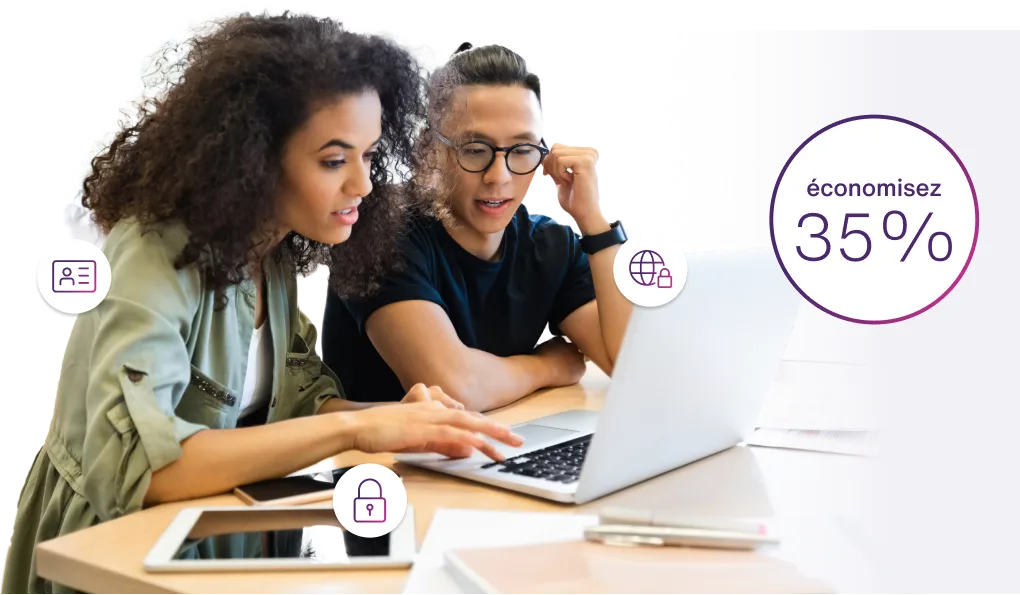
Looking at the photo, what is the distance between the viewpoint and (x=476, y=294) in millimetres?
1098

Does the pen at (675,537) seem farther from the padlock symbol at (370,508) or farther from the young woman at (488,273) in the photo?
the young woman at (488,273)

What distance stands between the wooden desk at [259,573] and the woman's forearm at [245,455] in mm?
14

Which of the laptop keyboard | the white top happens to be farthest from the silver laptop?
the white top

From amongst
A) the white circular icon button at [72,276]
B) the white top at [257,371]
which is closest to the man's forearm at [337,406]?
the white top at [257,371]

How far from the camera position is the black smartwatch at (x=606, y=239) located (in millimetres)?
900

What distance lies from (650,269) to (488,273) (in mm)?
410

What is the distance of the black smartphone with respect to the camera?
2.17 ft

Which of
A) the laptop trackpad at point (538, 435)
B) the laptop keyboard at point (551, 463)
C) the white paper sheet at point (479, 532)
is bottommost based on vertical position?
the white paper sheet at point (479, 532)

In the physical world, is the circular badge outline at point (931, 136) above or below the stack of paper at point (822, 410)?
above

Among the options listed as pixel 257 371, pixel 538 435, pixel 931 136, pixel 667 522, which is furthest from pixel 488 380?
pixel 931 136

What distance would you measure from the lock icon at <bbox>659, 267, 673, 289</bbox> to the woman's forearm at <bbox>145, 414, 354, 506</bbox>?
27 cm

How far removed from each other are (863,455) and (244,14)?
2.17 feet

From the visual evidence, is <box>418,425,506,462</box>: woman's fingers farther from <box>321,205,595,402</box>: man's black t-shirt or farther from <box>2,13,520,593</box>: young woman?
<box>321,205,595,402</box>: man's black t-shirt

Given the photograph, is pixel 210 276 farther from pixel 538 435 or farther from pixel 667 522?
pixel 667 522
